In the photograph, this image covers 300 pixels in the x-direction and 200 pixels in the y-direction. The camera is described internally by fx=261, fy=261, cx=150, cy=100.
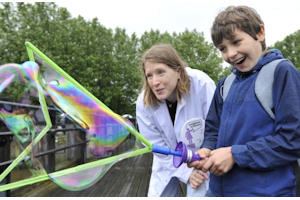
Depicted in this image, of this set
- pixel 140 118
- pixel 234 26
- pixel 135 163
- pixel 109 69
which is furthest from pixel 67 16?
pixel 234 26

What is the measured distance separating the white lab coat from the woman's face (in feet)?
0.61

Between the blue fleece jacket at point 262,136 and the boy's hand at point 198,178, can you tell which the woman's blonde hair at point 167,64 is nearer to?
the boy's hand at point 198,178

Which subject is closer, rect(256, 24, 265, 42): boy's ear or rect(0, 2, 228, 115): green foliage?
rect(256, 24, 265, 42): boy's ear

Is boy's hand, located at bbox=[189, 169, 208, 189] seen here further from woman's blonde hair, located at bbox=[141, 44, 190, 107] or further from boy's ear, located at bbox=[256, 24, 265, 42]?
boy's ear, located at bbox=[256, 24, 265, 42]

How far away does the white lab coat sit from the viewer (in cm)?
213

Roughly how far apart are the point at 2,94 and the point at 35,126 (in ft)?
0.97

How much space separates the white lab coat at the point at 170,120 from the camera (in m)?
2.13

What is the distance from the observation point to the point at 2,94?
172 centimetres

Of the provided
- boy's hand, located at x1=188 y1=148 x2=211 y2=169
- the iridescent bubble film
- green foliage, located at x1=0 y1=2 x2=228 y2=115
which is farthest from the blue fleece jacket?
green foliage, located at x1=0 y1=2 x2=228 y2=115

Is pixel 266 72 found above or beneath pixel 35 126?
above

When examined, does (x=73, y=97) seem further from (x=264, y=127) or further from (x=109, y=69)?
(x=109, y=69)

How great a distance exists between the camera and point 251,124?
3.91 feet

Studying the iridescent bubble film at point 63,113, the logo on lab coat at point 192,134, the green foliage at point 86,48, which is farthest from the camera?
the green foliage at point 86,48

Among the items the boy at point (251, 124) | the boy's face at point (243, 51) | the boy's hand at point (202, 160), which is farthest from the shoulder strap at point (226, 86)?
the boy's hand at point (202, 160)
